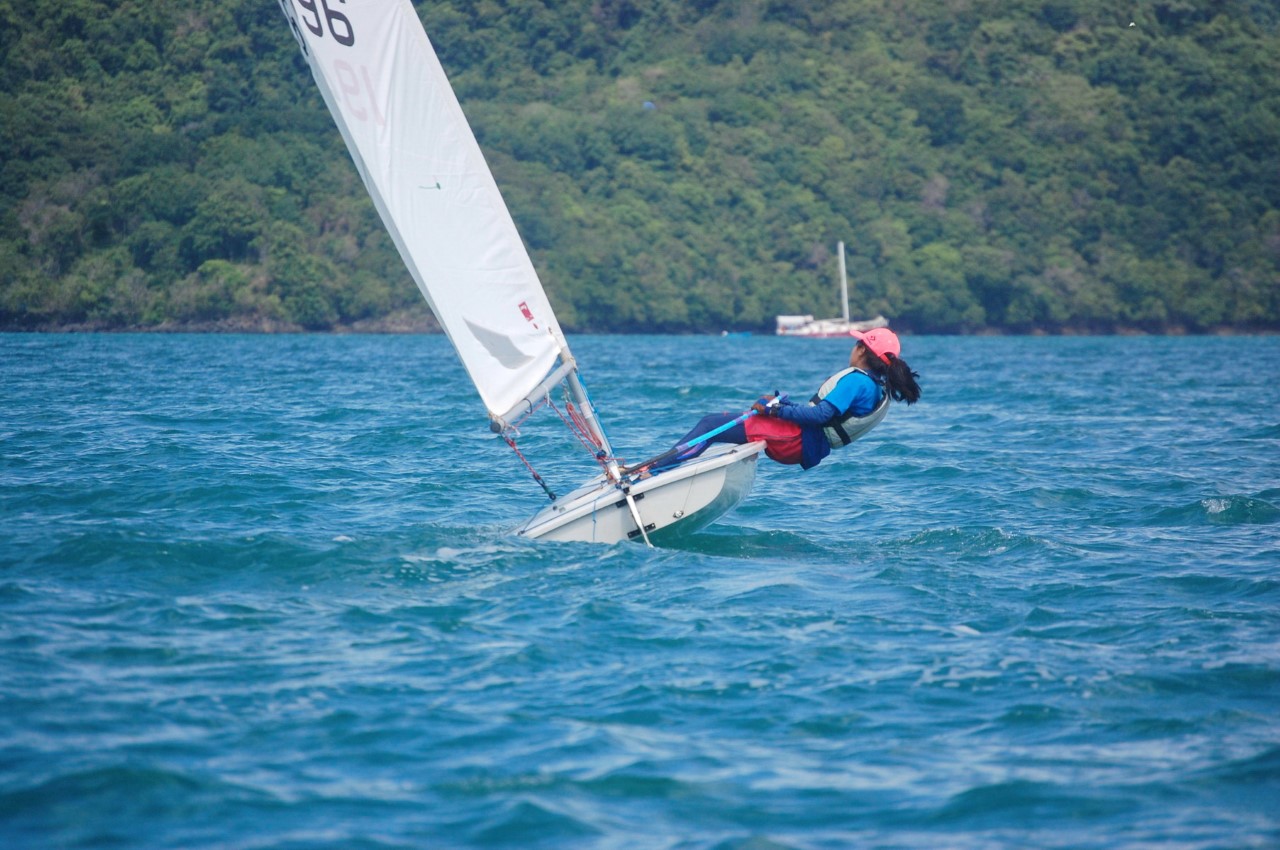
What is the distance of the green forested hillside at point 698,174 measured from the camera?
233ft

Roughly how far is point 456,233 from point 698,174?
271 ft

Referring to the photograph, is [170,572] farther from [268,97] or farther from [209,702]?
[268,97]

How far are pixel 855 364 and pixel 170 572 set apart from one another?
4566mm

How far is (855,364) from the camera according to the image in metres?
8.93

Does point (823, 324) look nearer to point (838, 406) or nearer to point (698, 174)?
point (698, 174)

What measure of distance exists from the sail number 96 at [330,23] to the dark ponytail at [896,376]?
13.1 feet

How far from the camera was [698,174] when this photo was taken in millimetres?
89375

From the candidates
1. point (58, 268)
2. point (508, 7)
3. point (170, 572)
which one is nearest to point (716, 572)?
point (170, 572)

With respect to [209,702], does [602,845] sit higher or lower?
lower

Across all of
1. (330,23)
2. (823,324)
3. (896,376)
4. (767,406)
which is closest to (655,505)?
(767,406)

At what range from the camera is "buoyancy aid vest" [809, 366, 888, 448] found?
885cm

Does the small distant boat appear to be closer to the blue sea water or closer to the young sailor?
the blue sea water

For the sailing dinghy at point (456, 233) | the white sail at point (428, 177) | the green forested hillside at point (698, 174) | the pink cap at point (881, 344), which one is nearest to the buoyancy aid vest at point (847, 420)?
the pink cap at point (881, 344)

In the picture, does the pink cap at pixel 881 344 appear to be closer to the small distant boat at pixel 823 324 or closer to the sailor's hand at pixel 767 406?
the sailor's hand at pixel 767 406
